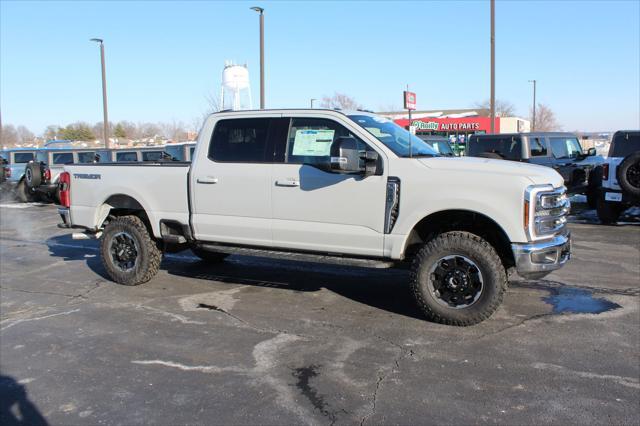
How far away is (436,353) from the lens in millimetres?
4645

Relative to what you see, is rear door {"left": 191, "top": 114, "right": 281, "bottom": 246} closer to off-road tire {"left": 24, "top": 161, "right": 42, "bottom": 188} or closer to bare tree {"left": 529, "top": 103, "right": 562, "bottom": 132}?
off-road tire {"left": 24, "top": 161, "right": 42, "bottom": 188}

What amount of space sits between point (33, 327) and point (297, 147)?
321 centimetres

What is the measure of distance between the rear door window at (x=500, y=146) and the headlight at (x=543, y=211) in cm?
816

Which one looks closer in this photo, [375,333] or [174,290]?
[375,333]

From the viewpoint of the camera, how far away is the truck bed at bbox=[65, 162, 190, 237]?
6562mm

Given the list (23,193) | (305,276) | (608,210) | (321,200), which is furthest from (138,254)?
(23,193)

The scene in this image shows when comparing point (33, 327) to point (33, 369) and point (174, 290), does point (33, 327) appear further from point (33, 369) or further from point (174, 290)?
point (174, 290)

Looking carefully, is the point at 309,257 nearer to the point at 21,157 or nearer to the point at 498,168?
the point at 498,168

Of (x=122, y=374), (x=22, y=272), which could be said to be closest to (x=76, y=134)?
(x=22, y=272)

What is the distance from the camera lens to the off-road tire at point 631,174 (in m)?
10.3

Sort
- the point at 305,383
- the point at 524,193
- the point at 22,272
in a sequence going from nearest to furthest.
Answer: the point at 305,383
the point at 524,193
the point at 22,272

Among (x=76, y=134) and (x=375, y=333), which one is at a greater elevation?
(x=76, y=134)

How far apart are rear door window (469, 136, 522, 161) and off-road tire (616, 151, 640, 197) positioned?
9.84ft

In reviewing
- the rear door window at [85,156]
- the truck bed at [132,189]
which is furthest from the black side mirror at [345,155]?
the rear door window at [85,156]
